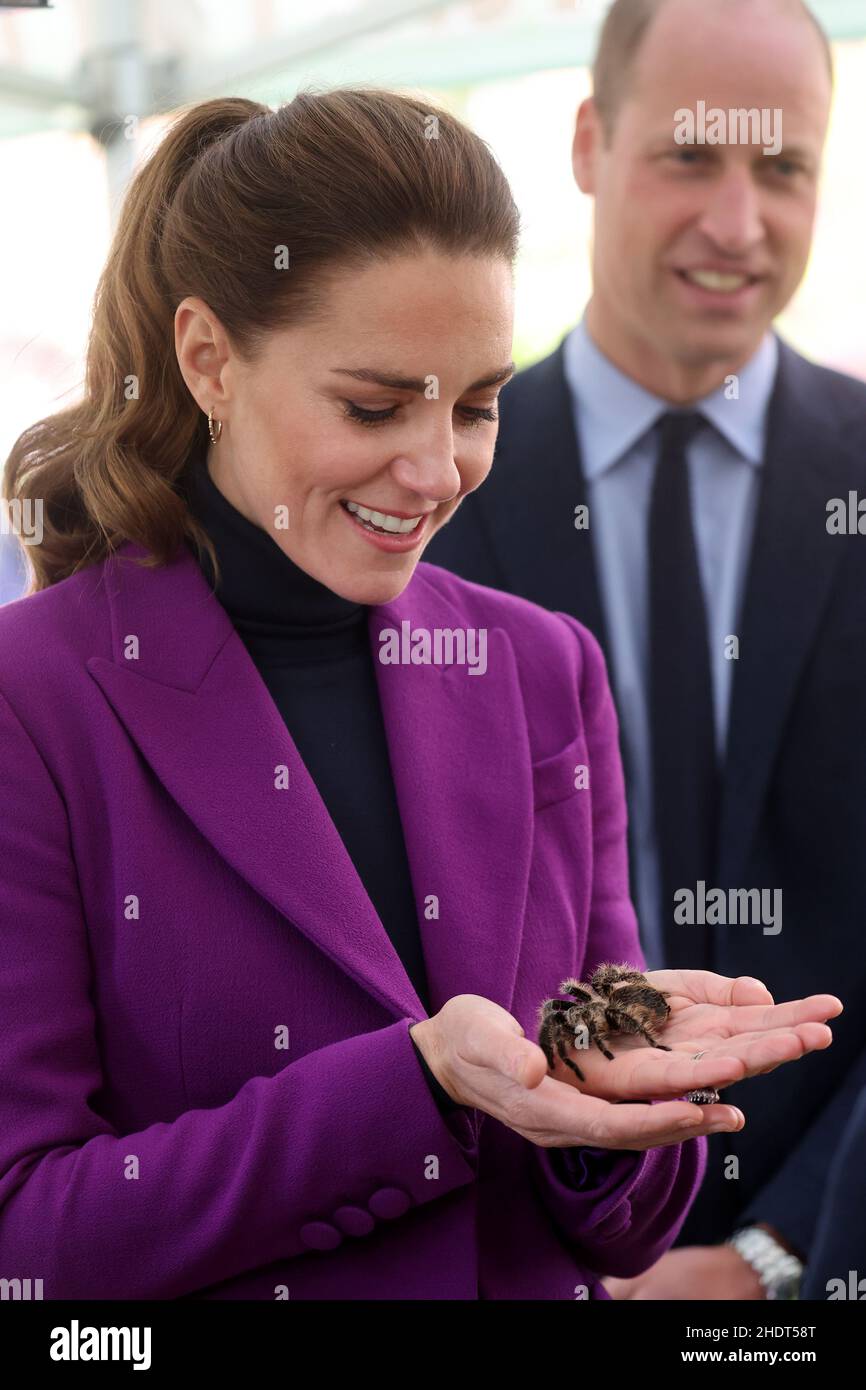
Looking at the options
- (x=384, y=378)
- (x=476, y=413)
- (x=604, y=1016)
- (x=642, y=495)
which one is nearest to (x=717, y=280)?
(x=642, y=495)

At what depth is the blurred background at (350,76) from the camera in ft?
7.95

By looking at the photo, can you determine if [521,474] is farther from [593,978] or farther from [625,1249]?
[625,1249]

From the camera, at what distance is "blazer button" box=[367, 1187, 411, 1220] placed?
1.50 meters

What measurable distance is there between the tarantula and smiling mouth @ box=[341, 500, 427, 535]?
545 mm

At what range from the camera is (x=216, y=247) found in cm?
158

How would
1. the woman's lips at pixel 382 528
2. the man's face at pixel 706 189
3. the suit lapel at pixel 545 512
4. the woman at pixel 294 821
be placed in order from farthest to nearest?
the suit lapel at pixel 545 512
the man's face at pixel 706 189
the woman's lips at pixel 382 528
the woman at pixel 294 821

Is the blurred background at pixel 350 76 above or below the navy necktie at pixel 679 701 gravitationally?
above

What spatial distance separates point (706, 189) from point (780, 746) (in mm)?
904

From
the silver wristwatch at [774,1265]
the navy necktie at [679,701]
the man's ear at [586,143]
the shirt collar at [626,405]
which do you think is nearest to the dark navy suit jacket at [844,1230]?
the silver wristwatch at [774,1265]

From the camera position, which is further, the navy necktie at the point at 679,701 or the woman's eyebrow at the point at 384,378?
the navy necktie at the point at 679,701

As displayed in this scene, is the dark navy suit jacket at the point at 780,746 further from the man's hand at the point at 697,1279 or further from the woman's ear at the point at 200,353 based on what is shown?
the woman's ear at the point at 200,353

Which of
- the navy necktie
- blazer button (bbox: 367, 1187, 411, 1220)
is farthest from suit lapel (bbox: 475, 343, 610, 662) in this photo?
blazer button (bbox: 367, 1187, 411, 1220)

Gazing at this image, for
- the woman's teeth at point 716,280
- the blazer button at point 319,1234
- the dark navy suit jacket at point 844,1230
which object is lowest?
the dark navy suit jacket at point 844,1230
